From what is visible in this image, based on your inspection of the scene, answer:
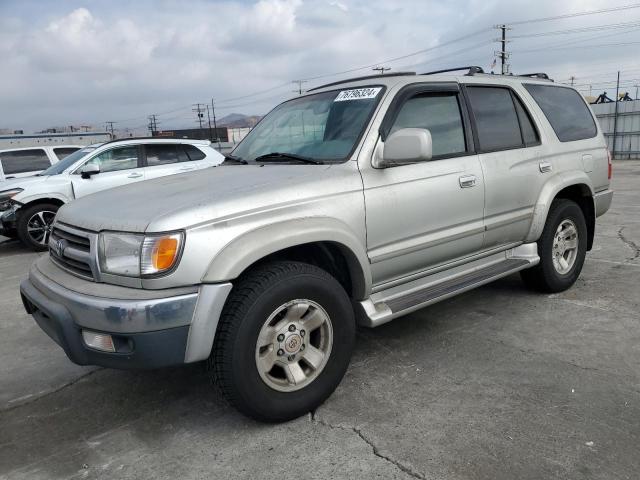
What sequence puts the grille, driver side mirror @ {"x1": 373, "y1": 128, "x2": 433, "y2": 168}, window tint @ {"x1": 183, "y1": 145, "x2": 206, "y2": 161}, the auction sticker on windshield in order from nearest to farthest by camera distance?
the grille, driver side mirror @ {"x1": 373, "y1": 128, "x2": 433, "y2": 168}, the auction sticker on windshield, window tint @ {"x1": 183, "y1": 145, "x2": 206, "y2": 161}

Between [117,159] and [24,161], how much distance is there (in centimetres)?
402

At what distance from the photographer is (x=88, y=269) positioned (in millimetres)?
2652

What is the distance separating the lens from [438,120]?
3.65 meters

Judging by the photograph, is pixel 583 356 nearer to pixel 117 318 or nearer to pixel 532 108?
pixel 532 108

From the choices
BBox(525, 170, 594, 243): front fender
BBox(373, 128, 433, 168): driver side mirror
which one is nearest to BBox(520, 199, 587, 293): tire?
BBox(525, 170, 594, 243): front fender

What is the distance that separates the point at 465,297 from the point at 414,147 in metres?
2.24

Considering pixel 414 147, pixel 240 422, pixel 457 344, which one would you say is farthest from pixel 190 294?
pixel 457 344

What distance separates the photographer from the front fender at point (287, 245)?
2.45 metres

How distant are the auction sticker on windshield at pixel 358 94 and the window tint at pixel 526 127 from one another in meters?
1.51

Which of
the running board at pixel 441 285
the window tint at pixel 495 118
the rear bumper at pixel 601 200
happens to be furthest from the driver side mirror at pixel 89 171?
the rear bumper at pixel 601 200

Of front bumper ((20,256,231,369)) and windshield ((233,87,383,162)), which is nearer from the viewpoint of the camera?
front bumper ((20,256,231,369))

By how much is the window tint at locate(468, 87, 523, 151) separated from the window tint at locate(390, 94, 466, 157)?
206mm

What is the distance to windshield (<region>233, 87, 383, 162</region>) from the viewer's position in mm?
3287

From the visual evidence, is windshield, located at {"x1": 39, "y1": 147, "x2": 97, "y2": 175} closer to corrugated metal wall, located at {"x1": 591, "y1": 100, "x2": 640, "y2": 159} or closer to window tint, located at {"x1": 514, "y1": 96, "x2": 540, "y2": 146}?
window tint, located at {"x1": 514, "y1": 96, "x2": 540, "y2": 146}
